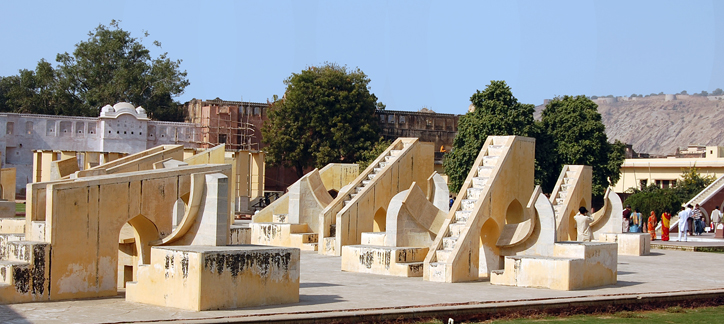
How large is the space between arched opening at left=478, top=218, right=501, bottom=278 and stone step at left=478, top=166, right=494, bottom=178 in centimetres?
126

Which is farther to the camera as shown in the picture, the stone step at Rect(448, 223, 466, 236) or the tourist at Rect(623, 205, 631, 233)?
the tourist at Rect(623, 205, 631, 233)

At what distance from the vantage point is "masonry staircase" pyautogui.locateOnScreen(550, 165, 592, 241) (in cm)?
2002

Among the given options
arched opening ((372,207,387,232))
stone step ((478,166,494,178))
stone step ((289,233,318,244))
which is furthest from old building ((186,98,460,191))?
stone step ((478,166,494,178))

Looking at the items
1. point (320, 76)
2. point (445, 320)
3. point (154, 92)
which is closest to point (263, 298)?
point (445, 320)

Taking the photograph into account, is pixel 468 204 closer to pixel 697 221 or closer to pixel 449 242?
pixel 449 242

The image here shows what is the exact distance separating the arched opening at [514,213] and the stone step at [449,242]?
2808 millimetres

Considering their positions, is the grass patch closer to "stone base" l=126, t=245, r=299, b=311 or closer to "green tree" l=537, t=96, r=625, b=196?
"stone base" l=126, t=245, r=299, b=311

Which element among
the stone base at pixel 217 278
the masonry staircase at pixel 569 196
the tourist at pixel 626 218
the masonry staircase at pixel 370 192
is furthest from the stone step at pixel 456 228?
the tourist at pixel 626 218

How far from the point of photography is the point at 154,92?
53469 mm

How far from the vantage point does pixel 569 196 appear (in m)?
20.6

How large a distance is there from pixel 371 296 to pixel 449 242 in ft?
11.5

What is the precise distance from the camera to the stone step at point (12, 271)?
1031 cm

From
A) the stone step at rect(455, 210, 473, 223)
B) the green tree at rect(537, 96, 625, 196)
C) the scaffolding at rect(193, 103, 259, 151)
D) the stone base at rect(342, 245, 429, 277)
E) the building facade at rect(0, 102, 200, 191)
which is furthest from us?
the scaffolding at rect(193, 103, 259, 151)

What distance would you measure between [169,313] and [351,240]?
981 cm
